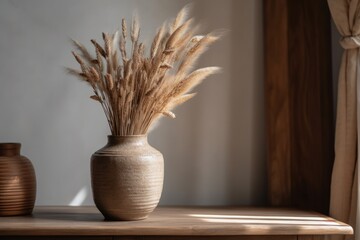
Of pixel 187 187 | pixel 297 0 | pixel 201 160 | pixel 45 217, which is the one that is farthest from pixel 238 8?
pixel 45 217

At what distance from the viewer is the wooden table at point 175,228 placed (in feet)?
5.24

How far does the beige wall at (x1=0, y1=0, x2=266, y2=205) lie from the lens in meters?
2.15

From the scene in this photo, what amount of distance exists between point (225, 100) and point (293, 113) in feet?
1.08

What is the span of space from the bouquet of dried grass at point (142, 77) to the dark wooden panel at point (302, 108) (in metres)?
0.51

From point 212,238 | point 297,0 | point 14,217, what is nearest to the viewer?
point 212,238

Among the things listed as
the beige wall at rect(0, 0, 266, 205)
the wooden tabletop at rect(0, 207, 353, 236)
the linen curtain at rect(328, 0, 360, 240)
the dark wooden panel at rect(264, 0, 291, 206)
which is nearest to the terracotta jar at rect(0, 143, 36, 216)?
the wooden tabletop at rect(0, 207, 353, 236)

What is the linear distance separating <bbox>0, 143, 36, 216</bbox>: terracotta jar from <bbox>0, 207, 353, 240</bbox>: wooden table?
2.1 inches

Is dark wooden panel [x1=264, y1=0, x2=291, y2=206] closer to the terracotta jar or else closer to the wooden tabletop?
the wooden tabletop

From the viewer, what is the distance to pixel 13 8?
215 centimetres

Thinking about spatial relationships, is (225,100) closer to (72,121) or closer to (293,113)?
(293,113)

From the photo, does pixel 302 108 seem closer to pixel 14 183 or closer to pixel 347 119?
pixel 347 119

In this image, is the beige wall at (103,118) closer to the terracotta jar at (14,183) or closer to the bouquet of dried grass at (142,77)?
the terracotta jar at (14,183)

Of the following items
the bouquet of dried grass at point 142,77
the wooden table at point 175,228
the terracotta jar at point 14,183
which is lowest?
the wooden table at point 175,228

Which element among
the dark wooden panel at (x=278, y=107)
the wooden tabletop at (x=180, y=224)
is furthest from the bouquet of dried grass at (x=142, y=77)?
the dark wooden panel at (x=278, y=107)
